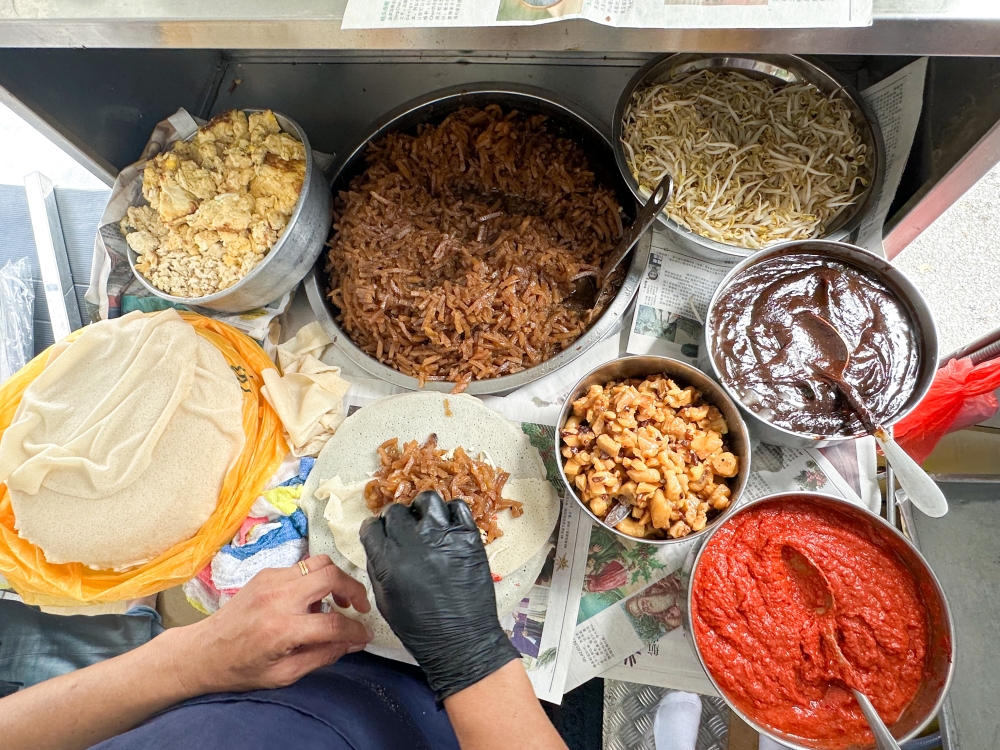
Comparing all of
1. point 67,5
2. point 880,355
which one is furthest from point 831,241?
point 67,5

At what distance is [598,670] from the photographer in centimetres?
176

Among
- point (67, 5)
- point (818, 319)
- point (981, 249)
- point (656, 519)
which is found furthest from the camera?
point (981, 249)

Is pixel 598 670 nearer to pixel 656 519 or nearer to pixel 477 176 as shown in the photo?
pixel 656 519

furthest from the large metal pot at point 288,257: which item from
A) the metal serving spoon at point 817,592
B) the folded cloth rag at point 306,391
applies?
the metal serving spoon at point 817,592

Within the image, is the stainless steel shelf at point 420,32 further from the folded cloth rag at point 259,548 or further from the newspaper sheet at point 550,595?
the folded cloth rag at point 259,548

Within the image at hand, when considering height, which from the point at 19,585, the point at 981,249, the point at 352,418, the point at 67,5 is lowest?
the point at 19,585

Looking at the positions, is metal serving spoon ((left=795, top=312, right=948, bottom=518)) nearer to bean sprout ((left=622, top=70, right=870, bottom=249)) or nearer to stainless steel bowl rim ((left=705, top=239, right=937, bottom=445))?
stainless steel bowl rim ((left=705, top=239, right=937, bottom=445))

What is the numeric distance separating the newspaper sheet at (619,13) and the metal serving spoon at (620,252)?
474 millimetres

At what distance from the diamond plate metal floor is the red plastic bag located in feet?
3.78

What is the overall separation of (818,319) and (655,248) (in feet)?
1.91

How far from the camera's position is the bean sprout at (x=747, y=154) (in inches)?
71.4

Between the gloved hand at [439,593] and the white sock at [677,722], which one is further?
the white sock at [677,722]

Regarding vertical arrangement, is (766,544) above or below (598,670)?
above

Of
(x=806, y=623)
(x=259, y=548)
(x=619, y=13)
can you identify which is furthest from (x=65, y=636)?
(x=619, y=13)
